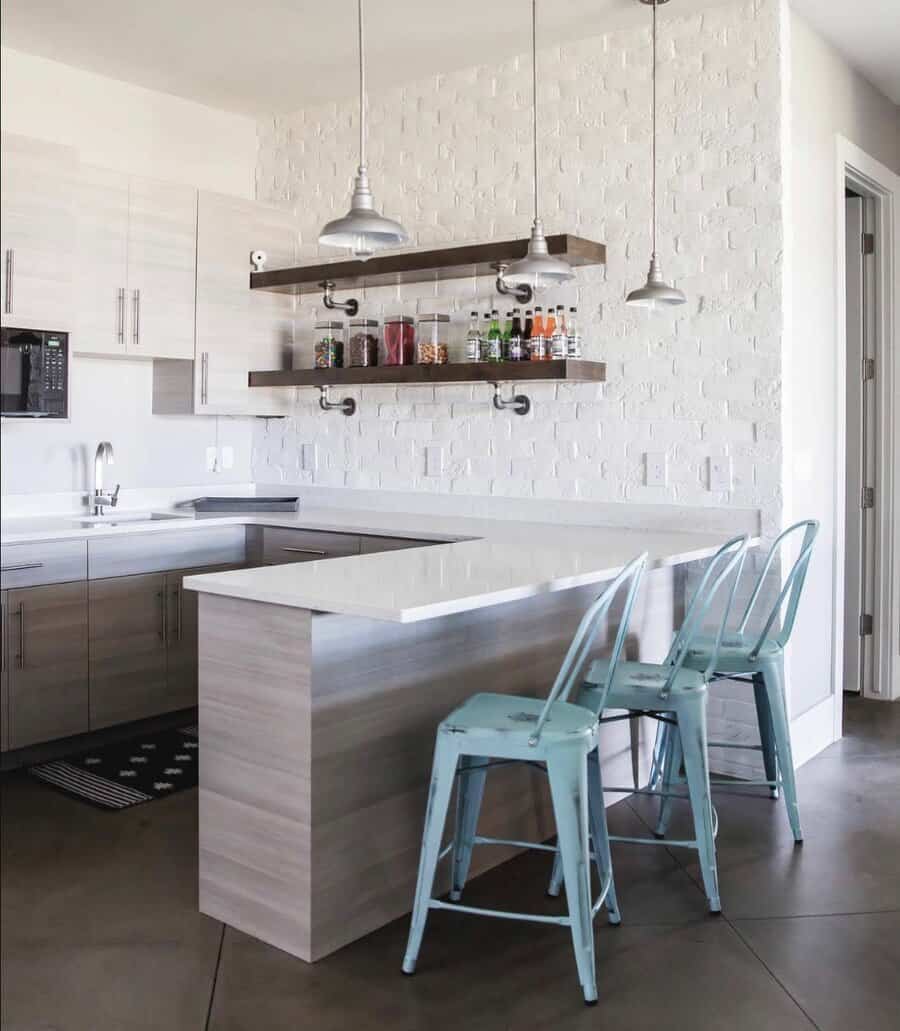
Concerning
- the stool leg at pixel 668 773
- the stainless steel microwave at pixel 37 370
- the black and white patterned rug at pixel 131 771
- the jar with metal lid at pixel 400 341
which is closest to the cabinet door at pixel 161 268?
the jar with metal lid at pixel 400 341

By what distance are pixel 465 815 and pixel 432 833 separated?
0.32m

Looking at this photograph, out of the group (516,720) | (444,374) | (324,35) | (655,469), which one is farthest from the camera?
(444,374)

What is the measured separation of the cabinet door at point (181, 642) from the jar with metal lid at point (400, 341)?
45.1 inches

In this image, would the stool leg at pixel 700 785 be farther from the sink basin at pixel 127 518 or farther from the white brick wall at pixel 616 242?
the sink basin at pixel 127 518

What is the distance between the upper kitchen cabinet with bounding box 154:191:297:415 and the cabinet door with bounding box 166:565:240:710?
841mm

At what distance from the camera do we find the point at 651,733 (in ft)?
11.6

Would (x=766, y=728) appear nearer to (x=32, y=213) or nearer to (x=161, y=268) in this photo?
(x=32, y=213)

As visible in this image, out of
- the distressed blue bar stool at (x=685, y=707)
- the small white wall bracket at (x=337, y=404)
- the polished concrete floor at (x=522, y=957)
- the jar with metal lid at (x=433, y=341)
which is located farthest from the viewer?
the small white wall bracket at (x=337, y=404)

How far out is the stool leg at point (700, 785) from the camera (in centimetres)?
254

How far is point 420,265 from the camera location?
4.11m

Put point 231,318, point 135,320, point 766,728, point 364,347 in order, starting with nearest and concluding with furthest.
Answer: point 766,728 → point 135,320 → point 364,347 → point 231,318

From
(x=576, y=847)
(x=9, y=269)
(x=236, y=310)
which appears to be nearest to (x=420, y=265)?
(x=236, y=310)

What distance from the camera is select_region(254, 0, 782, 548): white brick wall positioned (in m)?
3.55

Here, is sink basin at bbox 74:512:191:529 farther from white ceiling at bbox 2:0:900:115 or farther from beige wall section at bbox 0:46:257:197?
white ceiling at bbox 2:0:900:115
